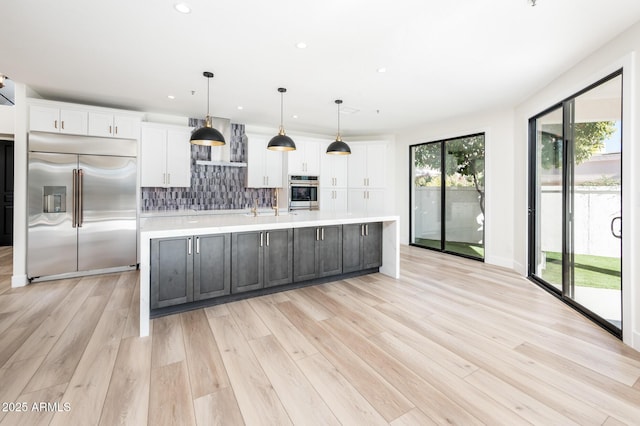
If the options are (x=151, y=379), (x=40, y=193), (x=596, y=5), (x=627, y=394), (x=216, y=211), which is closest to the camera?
(x=627, y=394)

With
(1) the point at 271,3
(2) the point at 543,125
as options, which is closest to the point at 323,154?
(2) the point at 543,125

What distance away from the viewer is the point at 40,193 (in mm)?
3902

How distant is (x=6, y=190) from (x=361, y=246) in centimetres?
802

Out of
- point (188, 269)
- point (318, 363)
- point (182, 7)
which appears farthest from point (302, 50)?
point (318, 363)

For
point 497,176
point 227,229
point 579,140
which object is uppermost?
point 579,140

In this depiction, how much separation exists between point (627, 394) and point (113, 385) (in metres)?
3.17

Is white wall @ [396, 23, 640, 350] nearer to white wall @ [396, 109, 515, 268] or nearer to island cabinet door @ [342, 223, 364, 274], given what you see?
white wall @ [396, 109, 515, 268]

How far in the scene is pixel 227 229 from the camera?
2.92m

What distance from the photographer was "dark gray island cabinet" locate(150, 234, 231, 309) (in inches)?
107

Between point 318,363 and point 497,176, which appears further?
point 497,176

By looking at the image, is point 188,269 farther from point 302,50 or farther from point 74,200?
point 74,200

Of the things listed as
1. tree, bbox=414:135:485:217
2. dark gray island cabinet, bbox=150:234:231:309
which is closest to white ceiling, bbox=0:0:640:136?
tree, bbox=414:135:485:217

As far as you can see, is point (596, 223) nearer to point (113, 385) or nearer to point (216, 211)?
point (113, 385)

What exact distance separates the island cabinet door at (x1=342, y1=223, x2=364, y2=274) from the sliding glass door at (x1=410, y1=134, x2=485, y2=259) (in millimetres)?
2673
